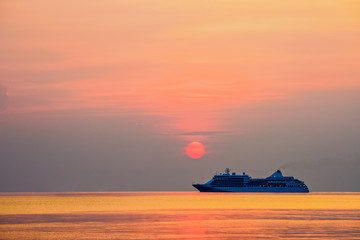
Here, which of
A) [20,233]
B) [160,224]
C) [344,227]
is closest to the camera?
[20,233]

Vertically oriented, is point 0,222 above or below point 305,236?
above

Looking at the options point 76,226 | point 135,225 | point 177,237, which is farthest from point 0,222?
point 177,237

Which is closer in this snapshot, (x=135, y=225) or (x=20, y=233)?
(x=20, y=233)

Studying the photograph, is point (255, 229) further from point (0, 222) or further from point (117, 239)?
point (0, 222)

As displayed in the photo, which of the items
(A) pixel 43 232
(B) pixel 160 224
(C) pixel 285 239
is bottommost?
(C) pixel 285 239

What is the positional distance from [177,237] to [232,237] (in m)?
6.25

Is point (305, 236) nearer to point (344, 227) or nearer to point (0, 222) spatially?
point (344, 227)

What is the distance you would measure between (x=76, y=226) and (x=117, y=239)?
19.5 meters

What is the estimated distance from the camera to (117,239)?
68.4 meters

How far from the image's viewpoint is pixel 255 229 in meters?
80.7

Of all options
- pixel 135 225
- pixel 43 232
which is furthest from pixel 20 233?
pixel 135 225

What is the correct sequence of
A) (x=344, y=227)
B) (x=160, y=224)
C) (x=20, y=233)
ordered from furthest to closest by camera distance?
(x=160, y=224) → (x=344, y=227) → (x=20, y=233)

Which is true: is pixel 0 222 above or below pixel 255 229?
above

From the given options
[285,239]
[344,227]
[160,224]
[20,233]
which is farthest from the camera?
[160,224]
